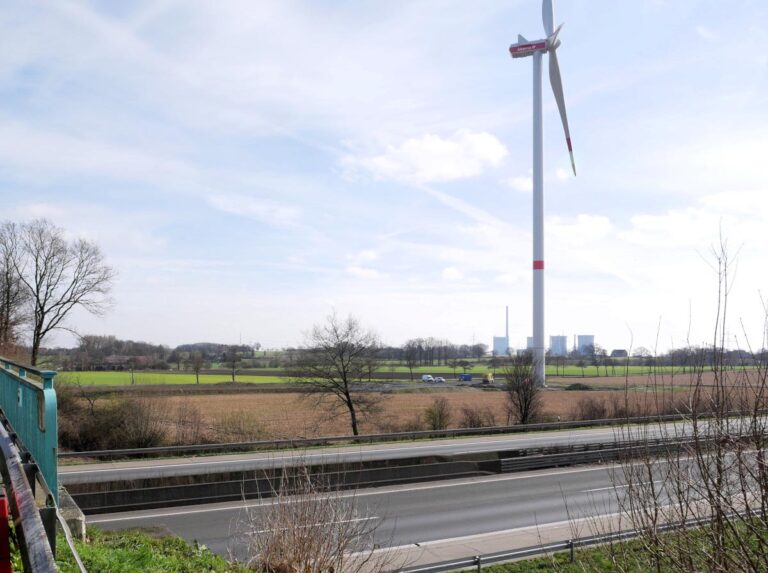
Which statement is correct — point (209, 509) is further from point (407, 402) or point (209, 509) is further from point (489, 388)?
point (489, 388)

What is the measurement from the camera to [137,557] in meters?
7.23

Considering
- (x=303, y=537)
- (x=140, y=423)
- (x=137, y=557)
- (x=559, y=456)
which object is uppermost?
(x=137, y=557)

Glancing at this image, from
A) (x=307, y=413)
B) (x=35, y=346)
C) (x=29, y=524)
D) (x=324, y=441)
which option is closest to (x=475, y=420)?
(x=307, y=413)

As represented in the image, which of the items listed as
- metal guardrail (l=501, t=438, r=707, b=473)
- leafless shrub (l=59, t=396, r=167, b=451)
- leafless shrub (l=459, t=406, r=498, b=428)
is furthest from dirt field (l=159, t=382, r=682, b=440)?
metal guardrail (l=501, t=438, r=707, b=473)

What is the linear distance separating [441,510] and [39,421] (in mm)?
13893

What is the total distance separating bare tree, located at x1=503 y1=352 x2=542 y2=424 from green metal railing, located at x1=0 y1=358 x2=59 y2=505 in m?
39.3

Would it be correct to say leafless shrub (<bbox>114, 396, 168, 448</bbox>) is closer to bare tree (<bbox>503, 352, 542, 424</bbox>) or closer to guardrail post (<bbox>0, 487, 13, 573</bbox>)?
bare tree (<bbox>503, 352, 542, 424</bbox>)

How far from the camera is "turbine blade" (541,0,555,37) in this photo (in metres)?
63.7

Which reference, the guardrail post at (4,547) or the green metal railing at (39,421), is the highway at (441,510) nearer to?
the green metal railing at (39,421)

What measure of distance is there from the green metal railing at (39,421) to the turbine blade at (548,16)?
212ft

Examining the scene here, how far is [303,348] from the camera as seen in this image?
44.4 m

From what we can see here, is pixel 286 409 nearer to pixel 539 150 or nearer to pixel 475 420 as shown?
pixel 475 420

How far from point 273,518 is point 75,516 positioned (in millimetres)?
2431

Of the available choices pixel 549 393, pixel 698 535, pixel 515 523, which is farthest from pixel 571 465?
pixel 549 393
